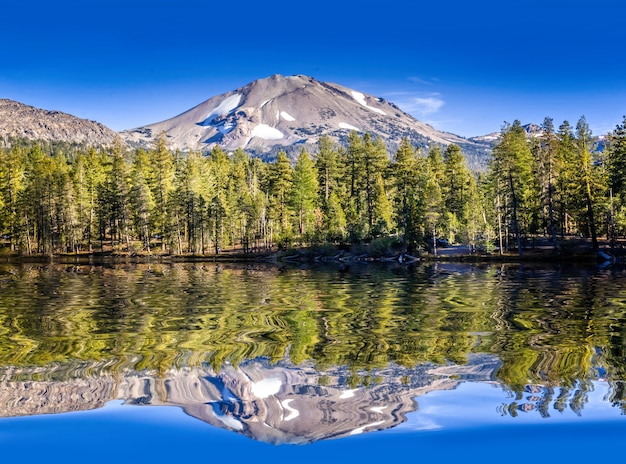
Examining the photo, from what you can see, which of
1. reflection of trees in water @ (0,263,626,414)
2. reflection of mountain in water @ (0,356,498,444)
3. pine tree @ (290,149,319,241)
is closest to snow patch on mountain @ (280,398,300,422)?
reflection of mountain in water @ (0,356,498,444)

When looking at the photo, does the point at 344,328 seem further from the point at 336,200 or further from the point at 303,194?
the point at 303,194

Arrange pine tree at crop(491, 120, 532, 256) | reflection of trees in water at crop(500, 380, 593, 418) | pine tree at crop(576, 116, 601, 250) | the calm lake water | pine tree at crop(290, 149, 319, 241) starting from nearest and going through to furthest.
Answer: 1. the calm lake water
2. reflection of trees in water at crop(500, 380, 593, 418)
3. pine tree at crop(576, 116, 601, 250)
4. pine tree at crop(491, 120, 532, 256)
5. pine tree at crop(290, 149, 319, 241)

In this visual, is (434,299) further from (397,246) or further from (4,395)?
(397,246)

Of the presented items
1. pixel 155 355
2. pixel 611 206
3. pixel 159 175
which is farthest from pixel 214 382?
pixel 159 175

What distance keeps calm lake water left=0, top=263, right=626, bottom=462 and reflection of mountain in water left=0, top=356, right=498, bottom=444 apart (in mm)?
31

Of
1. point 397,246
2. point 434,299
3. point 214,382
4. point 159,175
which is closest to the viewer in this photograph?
Result: point 214,382

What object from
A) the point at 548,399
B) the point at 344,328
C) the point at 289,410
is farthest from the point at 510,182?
the point at 289,410

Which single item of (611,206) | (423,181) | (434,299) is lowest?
(434,299)

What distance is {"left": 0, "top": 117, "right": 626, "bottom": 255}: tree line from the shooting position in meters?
59.8

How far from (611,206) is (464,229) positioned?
49.3 feet

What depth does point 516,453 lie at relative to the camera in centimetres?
589

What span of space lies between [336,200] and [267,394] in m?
62.2

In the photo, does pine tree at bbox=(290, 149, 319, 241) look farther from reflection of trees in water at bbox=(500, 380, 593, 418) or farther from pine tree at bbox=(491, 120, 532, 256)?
reflection of trees in water at bbox=(500, 380, 593, 418)

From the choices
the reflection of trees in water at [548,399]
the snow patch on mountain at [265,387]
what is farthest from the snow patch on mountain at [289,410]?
the reflection of trees in water at [548,399]
